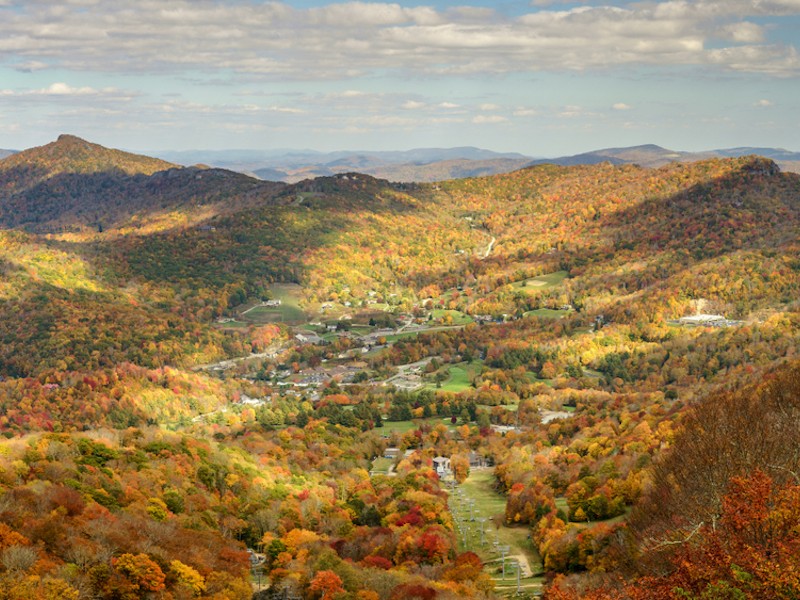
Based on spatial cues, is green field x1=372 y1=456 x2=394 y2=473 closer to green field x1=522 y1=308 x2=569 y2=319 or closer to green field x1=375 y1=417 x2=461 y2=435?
green field x1=375 y1=417 x2=461 y2=435

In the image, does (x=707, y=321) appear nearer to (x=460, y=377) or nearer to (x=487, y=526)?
(x=460, y=377)

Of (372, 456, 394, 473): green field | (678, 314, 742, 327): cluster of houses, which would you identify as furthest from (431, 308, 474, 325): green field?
(372, 456, 394, 473): green field

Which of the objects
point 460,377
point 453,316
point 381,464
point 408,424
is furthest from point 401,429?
point 453,316

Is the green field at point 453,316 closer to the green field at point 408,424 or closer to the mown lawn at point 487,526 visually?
the green field at point 408,424

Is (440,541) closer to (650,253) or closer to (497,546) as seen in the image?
(497,546)

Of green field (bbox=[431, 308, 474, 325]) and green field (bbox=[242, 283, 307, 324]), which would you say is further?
green field (bbox=[431, 308, 474, 325])

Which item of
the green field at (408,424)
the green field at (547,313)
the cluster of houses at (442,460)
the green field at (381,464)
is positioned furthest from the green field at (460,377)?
the green field at (547,313)
